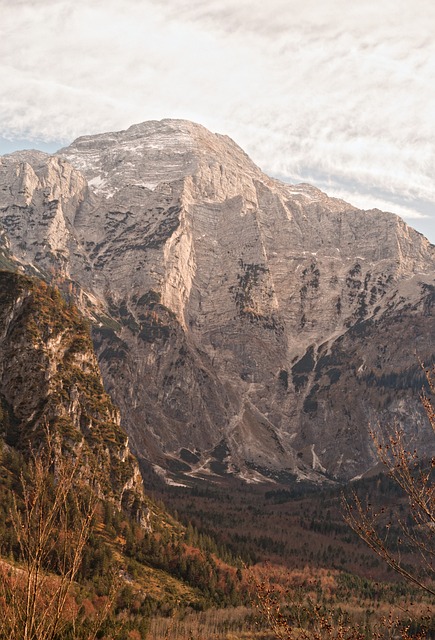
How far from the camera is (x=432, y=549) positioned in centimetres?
2514

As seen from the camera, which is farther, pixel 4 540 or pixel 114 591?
pixel 4 540

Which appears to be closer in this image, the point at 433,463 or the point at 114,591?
the point at 433,463

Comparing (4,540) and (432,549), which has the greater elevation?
(432,549)

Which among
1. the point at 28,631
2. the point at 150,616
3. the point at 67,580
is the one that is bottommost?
the point at 150,616

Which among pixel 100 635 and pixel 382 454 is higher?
pixel 382 454

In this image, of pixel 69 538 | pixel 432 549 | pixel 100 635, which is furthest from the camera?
pixel 100 635

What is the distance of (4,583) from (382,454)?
16.8m

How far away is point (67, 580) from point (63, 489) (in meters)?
3.57

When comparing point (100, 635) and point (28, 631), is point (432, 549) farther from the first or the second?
point (100, 635)

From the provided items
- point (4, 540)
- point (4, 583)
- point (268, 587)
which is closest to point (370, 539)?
point (268, 587)

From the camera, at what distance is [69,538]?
28.9 m

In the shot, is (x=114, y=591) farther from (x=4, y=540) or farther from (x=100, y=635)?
(x=4, y=540)

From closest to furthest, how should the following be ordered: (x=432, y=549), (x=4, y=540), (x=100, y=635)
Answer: (x=432, y=549)
(x=100, y=635)
(x=4, y=540)

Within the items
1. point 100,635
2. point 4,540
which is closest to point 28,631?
point 100,635
